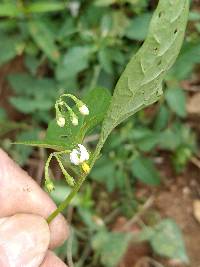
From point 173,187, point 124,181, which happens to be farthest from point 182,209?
point 124,181

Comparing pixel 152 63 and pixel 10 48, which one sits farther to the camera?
pixel 10 48

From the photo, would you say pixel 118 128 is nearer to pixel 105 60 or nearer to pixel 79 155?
pixel 105 60

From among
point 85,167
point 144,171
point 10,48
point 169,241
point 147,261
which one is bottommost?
point 147,261

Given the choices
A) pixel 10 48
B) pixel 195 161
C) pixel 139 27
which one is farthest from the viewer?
pixel 195 161

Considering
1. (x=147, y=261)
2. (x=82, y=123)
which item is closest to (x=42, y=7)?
(x=82, y=123)

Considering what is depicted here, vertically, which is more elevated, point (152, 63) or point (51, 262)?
point (152, 63)

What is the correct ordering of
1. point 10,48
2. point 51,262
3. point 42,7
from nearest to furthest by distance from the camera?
point 51,262 → point 42,7 → point 10,48

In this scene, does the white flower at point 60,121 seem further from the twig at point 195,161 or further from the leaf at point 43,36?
the twig at point 195,161
